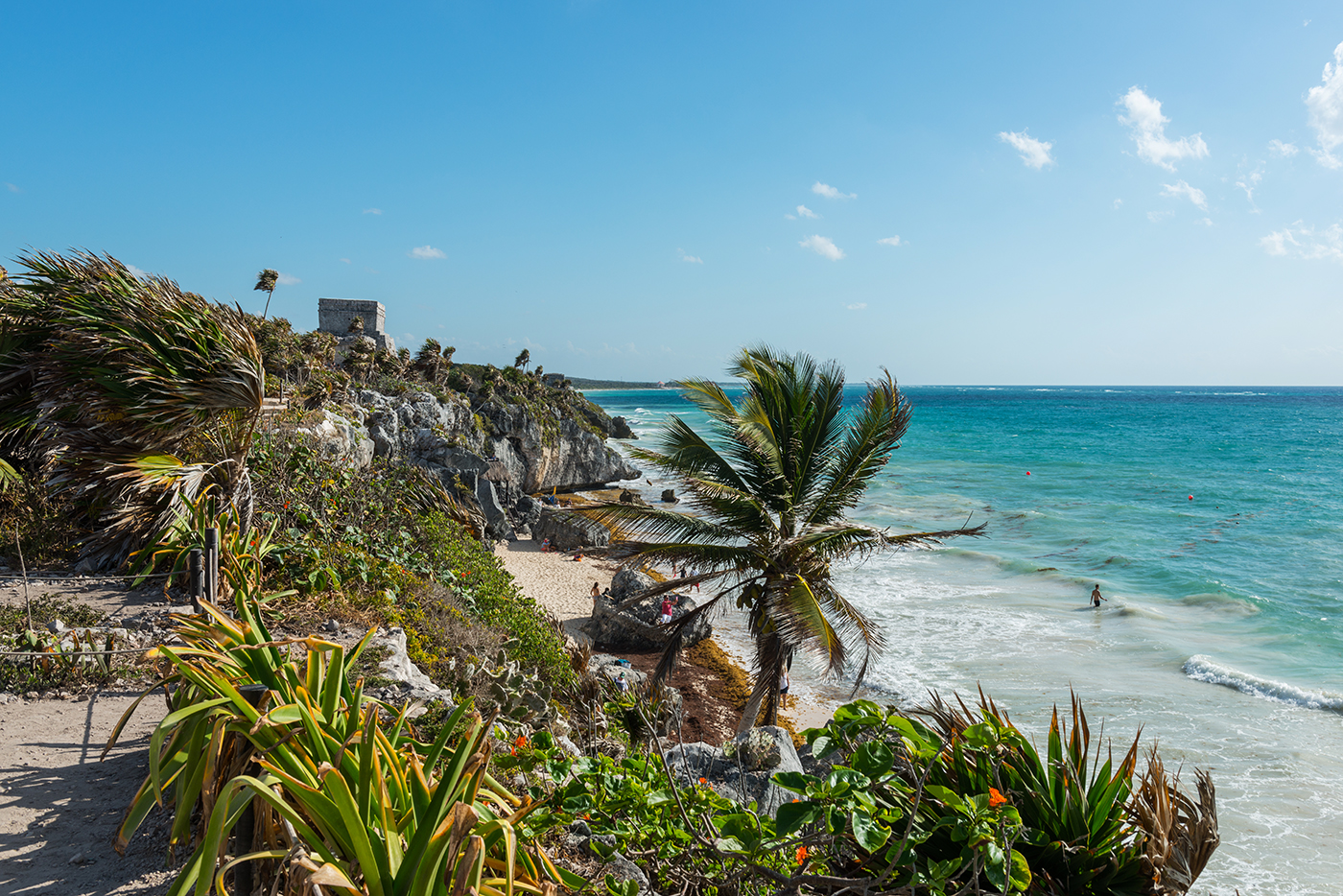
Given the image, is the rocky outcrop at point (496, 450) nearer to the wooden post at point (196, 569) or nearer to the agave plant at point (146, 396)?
the agave plant at point (146, 396)

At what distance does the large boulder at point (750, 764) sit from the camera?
640 cm

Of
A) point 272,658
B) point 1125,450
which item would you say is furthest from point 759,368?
point 1125,450

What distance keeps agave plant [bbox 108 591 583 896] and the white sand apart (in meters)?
14.2

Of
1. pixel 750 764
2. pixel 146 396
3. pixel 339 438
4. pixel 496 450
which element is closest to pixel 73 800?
pixel 146 396

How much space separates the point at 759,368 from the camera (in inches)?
394

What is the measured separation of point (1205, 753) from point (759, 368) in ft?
33.2

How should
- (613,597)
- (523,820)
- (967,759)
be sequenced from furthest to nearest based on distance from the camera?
(613,597)
(967,759)
(523,820)

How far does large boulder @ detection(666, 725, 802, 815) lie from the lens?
6398 millimetres

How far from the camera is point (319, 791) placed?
2369 mm

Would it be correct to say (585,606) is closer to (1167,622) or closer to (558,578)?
(558,578)

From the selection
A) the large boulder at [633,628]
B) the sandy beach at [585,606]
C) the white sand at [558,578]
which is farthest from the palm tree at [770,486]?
the white sand at [558,578]

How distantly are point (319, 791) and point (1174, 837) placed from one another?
10.6 feet

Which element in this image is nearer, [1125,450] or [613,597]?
[613,597]

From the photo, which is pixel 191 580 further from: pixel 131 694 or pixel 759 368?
pixel 759 368
